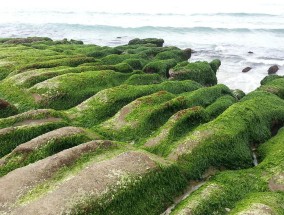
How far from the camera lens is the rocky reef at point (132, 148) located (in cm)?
1363

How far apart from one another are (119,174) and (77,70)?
1743cm

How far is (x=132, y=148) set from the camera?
677 inches

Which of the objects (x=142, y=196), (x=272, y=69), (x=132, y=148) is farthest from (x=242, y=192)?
(x=272, y=69)

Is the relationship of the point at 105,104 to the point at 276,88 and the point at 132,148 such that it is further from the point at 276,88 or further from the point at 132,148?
the point at 276,88

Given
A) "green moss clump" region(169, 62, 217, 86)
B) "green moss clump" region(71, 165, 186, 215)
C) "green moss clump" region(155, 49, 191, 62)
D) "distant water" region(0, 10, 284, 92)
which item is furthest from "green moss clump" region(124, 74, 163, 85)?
"green moss clump" region(71, 165, 186, 215)

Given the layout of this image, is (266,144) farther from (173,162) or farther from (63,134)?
(63,134)

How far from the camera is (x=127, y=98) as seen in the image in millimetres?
24312

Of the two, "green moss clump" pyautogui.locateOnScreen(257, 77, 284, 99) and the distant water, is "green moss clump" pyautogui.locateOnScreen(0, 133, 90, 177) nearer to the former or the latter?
"green moss clump" pyautogui.locateOnScreen(257, 77, 284, 99)

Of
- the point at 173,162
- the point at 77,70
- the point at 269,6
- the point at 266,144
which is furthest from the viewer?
the point at 269,6

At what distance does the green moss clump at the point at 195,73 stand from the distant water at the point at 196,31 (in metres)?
4.77

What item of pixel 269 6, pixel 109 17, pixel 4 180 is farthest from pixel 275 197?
pixel 269 6

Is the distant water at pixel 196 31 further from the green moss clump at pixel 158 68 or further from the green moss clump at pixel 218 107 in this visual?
the green moss clump at pixel 218 107

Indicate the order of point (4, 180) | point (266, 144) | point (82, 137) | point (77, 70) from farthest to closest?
point (77, 70) < point (266, 144) < point (82, 137) < point (4, 180)

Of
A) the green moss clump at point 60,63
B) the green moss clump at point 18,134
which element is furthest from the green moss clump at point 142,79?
the green moss clump at point 18,134
